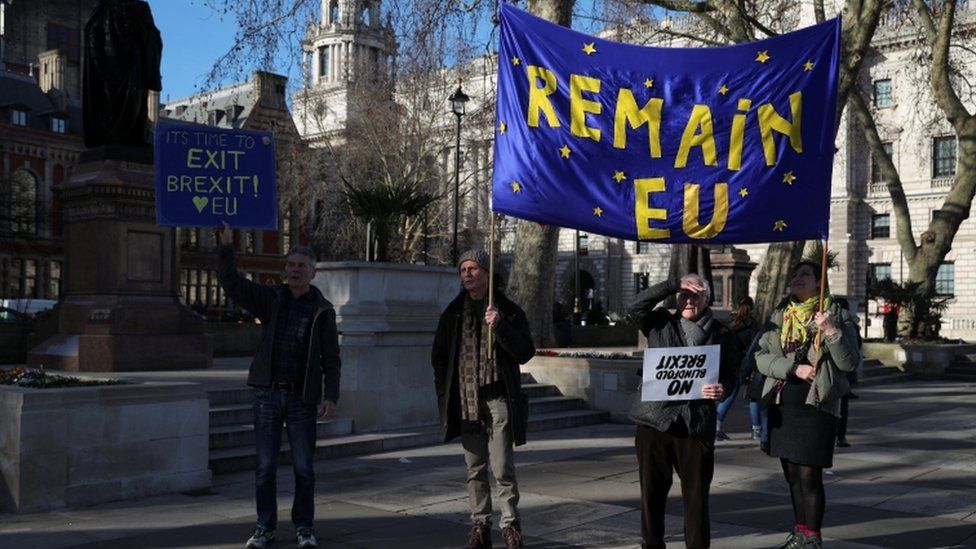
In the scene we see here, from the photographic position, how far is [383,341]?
11984mm

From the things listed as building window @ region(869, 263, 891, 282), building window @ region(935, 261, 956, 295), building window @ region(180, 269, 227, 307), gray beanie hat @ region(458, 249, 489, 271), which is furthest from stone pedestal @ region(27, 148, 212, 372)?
building window @ region(180, 269, 227, 307)

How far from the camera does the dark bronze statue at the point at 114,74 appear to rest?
→ 573 inches

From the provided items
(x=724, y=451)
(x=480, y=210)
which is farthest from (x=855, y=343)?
(x=480, y=210)

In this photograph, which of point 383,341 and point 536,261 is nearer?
point 383,341

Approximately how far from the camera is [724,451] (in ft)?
38.2

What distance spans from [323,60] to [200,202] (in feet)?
311

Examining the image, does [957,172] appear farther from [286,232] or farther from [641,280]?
[286,232]

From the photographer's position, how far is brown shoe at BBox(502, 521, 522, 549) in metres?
6.47

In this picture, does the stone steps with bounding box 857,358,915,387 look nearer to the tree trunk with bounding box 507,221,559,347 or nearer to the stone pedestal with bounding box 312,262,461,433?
the tree trunk with bounding box 507,221,559,347

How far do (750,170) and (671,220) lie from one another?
65 centimetres

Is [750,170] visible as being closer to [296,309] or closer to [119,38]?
[296,309]

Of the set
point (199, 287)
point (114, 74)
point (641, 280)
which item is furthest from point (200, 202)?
point (199, 287)

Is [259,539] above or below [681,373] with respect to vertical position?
below

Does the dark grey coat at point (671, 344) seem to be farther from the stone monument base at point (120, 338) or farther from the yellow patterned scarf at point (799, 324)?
the stone monument base at point (120, 338)
